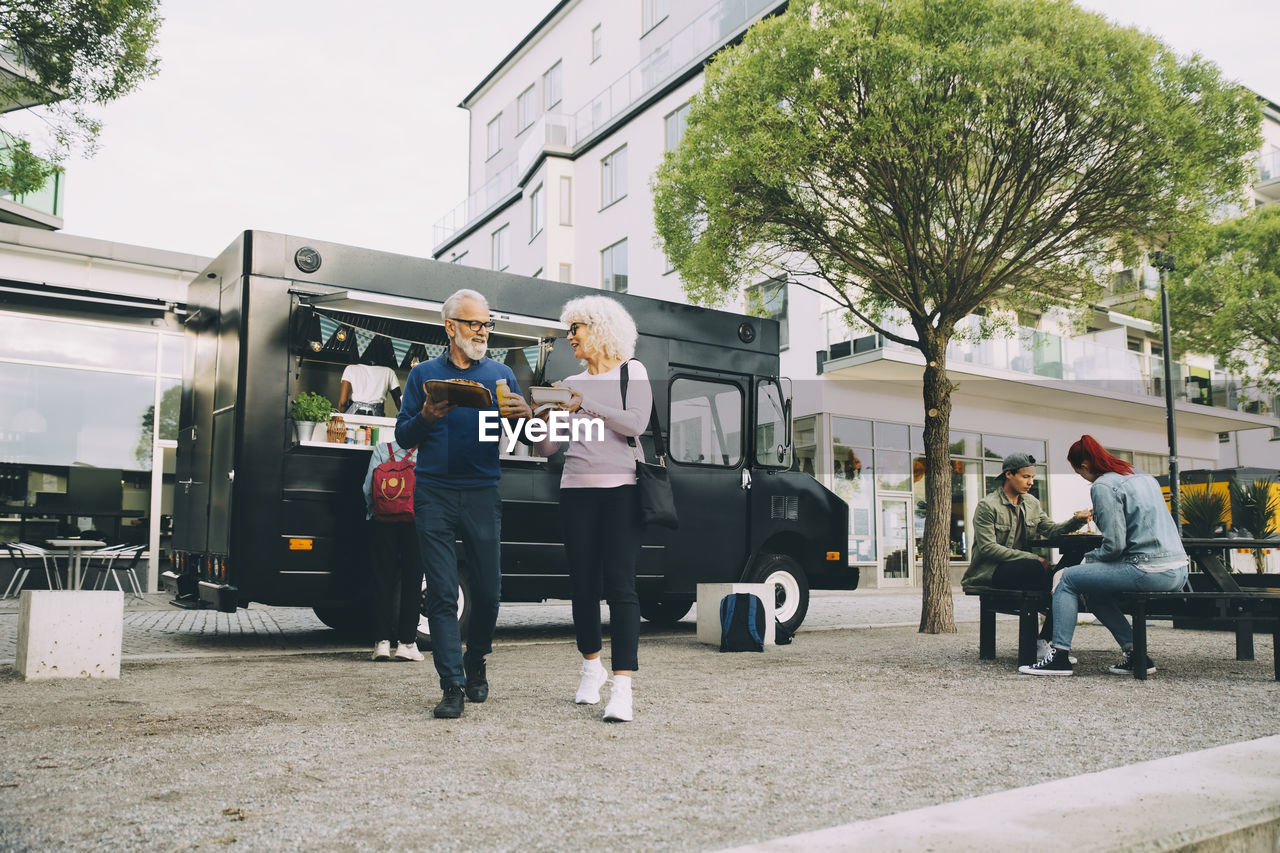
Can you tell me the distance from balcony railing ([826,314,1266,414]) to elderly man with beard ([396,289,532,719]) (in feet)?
54.9

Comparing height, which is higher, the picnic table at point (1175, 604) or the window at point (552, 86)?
the window at point (552, 86)

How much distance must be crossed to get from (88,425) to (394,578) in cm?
1081

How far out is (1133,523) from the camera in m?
6.31

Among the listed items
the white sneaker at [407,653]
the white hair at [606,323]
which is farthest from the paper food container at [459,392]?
the white sneaker at [407,653]

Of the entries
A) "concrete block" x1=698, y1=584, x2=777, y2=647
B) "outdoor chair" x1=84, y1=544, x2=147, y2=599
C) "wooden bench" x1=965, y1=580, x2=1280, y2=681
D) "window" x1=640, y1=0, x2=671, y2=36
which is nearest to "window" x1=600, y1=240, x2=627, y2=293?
"window" x1=640, y1=0, x2=671, y2=36

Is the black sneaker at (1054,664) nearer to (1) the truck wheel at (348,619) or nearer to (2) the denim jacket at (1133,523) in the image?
(2) the denim jacket at (1133,523)

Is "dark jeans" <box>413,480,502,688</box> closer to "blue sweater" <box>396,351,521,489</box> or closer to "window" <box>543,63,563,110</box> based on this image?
"blue sweater" <box>396,351,521,489</box>

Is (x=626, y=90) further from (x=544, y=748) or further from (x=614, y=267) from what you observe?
(x=544, y=748)

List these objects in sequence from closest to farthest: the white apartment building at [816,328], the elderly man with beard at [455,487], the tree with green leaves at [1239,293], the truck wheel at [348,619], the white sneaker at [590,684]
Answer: the elderly man with beard at [455,487]
the white sneaker at [590,684]
the truck wheel at [348,619]
the white apartment building at [816,328]
the tree with green leaves at [1239,293]

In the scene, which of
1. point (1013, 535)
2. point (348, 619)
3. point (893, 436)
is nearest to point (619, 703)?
point (1013, 535)

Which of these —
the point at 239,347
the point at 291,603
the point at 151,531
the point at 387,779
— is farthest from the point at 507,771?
the point at 151,531

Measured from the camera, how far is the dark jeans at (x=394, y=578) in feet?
23.8

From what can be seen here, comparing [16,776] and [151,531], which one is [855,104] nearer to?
[16,776]

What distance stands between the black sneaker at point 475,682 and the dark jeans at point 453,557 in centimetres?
22
